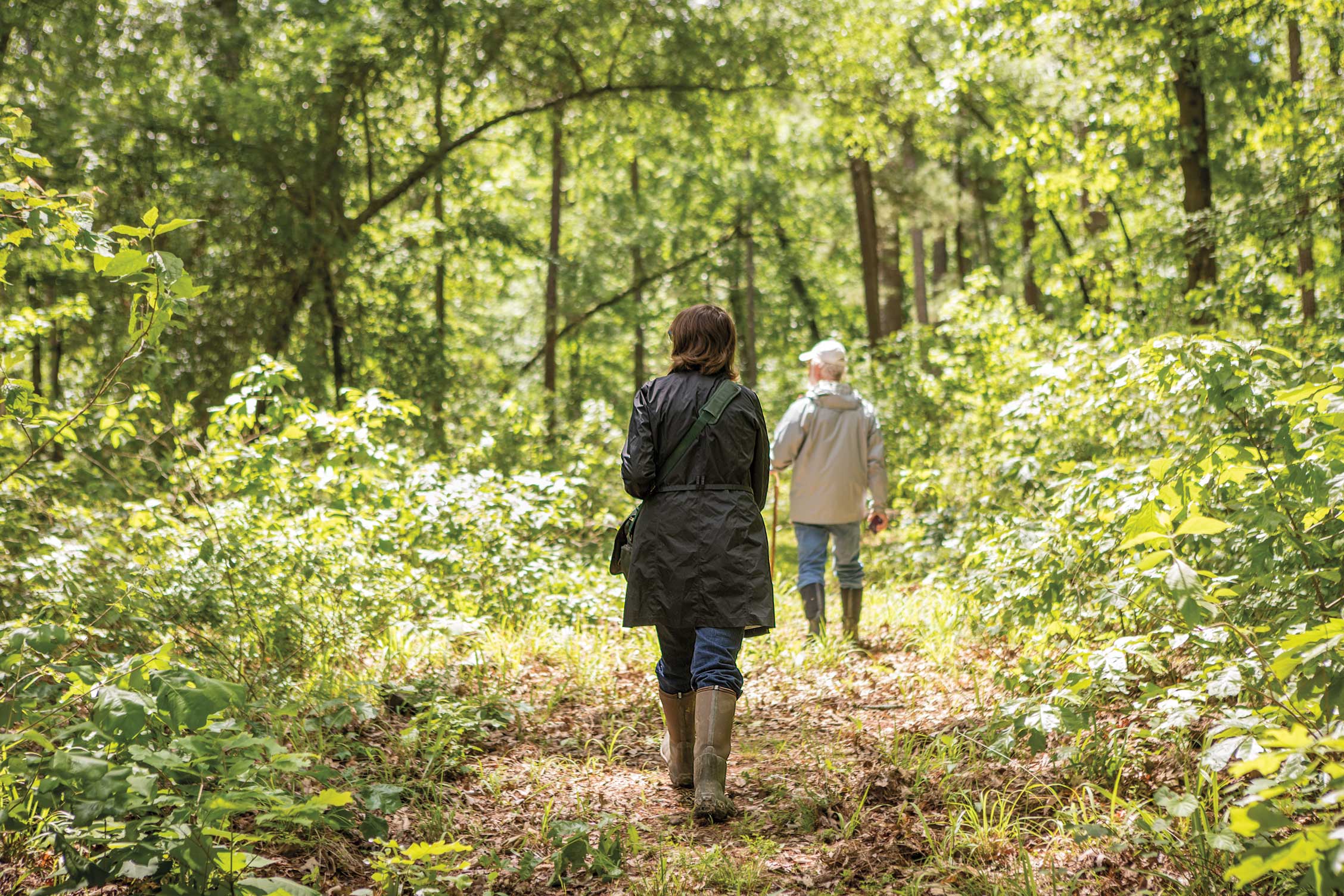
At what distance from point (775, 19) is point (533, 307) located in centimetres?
741

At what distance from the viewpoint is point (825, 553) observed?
6543 millimetres

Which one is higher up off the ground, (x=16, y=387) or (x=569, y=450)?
(x=16, y=387)

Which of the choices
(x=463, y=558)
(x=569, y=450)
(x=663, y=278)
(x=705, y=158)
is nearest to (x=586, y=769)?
(x=463, y=558)

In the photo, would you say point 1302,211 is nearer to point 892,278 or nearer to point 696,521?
point 696,521

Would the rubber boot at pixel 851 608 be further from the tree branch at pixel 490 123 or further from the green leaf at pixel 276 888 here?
the tree branch at pixel 490 123

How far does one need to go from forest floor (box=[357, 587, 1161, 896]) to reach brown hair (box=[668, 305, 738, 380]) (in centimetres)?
178

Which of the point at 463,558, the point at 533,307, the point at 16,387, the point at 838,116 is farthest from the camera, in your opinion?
the point at 533,307

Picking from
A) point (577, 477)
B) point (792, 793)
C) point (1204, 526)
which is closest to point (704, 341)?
point (792, 793)

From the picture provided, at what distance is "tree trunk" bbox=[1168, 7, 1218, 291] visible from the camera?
7.98 m

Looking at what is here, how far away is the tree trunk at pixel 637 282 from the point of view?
59.9 ft

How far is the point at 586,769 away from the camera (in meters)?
4.35

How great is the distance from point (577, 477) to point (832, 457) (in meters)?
3.06

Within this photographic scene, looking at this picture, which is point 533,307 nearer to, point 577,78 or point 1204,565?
point 577,78

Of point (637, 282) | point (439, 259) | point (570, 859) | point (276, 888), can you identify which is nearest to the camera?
point (276, 888)
